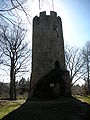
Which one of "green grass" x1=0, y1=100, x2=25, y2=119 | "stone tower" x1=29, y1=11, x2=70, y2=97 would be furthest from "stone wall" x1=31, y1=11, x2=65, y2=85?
"green grass" x1=0, y1=100, x2=25, y2=119

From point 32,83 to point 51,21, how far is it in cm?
722

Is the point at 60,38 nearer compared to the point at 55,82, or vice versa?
the point at 55,82

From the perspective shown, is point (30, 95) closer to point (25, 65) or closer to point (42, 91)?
point (42, 91)

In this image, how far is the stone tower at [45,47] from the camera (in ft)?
58.5

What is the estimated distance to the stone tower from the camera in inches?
702

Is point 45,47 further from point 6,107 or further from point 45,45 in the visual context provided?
point 6,107

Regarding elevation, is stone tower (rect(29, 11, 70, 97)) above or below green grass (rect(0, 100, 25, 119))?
above

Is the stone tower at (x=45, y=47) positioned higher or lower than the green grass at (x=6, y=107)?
higher

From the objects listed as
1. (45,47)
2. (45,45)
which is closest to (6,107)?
(45,47)

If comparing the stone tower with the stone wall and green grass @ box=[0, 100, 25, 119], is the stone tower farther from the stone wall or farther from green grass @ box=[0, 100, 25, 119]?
green grass @ box=[0, 100, 25, 119]

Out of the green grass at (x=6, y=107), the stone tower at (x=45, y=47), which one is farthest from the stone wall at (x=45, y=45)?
the green grass at (x=6, y=107)

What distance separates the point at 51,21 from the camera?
62.8ft

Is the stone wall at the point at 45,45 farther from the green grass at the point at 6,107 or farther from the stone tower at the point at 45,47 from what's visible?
the green grass at the point at 6,107

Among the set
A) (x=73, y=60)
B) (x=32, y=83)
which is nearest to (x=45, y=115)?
(x=32, y=83)
